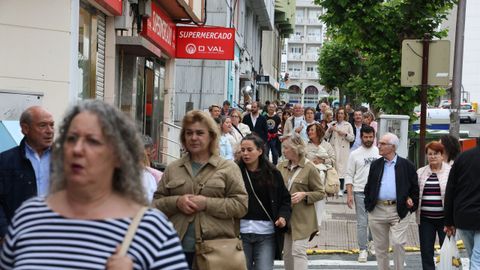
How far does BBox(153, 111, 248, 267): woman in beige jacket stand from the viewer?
5480mm

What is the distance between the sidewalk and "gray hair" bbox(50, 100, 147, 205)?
27.6ft

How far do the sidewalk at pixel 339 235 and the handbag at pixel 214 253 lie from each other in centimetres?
553

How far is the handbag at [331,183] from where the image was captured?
29.2 feet

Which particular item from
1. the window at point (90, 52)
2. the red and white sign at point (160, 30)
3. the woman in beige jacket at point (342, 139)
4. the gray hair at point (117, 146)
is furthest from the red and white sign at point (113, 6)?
the gray hair at point (117, 146)

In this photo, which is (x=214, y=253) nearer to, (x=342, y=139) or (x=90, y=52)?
(x=90, y=52)

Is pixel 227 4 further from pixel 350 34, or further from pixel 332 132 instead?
pixel 332 132

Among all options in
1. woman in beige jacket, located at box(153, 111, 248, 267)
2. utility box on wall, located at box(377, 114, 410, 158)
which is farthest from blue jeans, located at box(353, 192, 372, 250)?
woman in beige jacket, located at box(153, 111, 248, 267)

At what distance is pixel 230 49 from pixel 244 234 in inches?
461

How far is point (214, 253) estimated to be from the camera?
18.1ft

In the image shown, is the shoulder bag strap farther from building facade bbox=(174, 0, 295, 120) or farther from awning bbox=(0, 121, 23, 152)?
building facade bbox=(174, 0, 295, 120)

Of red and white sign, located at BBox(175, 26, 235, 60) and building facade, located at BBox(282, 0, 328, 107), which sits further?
building facade, located at BBox(282, 0, 328, 107)

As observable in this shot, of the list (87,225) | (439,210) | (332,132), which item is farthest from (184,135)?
(332,132)

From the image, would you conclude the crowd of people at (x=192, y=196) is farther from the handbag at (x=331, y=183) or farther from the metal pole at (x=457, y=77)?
the metal pole at (x=457, y=77)

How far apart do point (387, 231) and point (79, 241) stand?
259 inches
